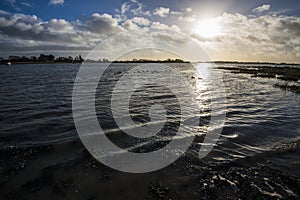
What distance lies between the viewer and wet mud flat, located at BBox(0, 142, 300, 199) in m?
5.81

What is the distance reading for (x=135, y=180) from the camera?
21.6 ft

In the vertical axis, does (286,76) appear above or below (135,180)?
above

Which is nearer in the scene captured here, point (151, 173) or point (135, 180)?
point (135, 180)

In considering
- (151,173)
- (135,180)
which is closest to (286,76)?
(151,173)

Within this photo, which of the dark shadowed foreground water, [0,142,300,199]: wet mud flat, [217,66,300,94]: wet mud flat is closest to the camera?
[0,142,300,199]: wet mud flat

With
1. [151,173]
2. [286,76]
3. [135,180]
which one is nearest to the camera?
[135,180]

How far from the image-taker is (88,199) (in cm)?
554

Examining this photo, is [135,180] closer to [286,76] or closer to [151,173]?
[151,173]

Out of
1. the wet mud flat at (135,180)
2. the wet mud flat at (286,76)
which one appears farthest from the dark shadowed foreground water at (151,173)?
the wet mud flat at (286,76)

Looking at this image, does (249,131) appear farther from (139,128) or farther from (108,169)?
(108,169)

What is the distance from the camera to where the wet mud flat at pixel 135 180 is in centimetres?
581

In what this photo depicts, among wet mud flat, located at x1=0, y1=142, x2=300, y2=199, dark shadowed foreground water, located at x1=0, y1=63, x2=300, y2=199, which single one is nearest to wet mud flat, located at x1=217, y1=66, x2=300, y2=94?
dark shadowed foreground water, located at x1=0, y1=63, x2=300, y2=199

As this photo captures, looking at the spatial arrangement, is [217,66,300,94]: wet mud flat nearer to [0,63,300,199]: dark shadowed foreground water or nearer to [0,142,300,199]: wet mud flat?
[0,63,300,199]: dark shadowed foreground water

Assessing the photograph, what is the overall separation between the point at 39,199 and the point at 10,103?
15770 mm
